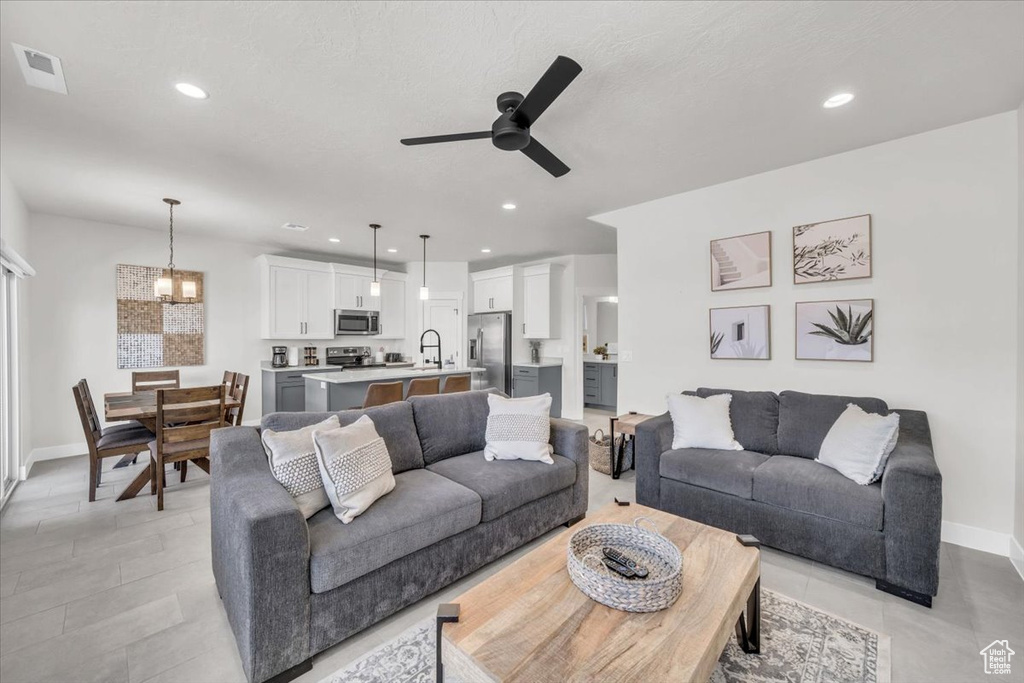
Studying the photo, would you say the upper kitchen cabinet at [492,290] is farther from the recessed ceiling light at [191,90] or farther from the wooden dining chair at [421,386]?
the recessed ceiling light at [191,90]

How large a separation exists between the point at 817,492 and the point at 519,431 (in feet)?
5.70

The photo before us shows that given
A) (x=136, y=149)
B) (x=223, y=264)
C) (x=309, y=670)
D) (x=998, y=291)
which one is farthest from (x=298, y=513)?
(x=223, y=264)

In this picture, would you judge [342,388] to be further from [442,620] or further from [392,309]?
[442,620]

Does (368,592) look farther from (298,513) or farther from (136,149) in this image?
(136,149)

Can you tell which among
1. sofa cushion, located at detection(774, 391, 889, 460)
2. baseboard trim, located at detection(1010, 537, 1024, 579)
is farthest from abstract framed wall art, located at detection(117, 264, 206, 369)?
baseboard trim, located at detection(1010, 537, 1024, 579)

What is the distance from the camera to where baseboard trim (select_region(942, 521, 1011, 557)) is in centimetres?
248

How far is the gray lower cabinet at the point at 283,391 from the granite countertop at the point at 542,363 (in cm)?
318

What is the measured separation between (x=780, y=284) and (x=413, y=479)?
312 cm

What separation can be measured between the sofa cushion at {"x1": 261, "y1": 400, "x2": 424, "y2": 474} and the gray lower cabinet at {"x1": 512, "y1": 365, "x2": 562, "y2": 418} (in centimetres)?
389

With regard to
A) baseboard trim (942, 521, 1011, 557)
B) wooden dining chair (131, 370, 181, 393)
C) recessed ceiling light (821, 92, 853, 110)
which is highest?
recessed ceiling light (821, 92, 853, 110)

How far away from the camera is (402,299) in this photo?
7.16 meters

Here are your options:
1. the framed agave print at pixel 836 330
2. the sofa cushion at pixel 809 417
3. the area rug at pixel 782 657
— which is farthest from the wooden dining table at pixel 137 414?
the framed agave print at pixel 836 330

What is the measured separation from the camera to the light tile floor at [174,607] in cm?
164

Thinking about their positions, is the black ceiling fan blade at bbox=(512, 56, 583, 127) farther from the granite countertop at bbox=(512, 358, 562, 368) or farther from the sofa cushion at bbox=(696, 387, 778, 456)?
the granite countertop at bbox=(512, 358, 562, 368)
